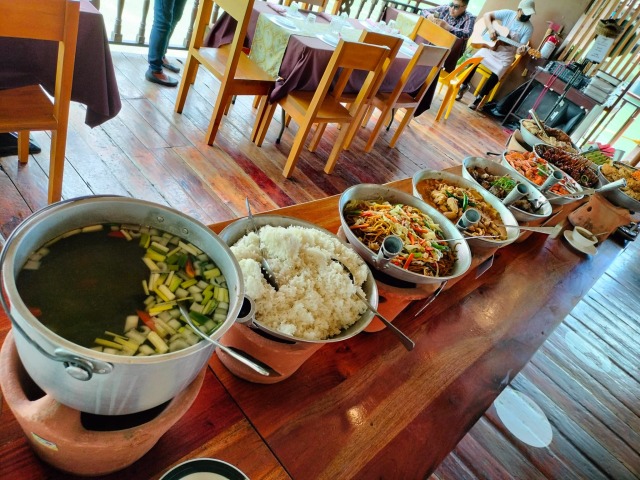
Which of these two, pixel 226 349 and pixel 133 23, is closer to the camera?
pixel 226 349

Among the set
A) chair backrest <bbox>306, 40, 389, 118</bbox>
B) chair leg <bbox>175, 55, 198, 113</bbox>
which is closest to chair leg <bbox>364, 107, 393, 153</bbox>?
chair backrest <bbox>306, 40, 389, 118</bbox>

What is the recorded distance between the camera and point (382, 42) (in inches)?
130

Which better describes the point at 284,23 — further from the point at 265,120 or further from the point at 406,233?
the point at 406,233

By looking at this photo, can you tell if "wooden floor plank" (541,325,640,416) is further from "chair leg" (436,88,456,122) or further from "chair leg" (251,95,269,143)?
"chair leg" (436,88,456,122)

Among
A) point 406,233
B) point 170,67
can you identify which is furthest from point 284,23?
point 406,233

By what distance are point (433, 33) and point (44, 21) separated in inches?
166

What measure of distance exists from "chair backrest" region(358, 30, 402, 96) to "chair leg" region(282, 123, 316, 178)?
31.8 inches

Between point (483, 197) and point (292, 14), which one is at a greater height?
point (292, 14)

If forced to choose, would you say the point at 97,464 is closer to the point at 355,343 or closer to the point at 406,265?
the point at 355,343

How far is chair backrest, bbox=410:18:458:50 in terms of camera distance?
4.54 metres

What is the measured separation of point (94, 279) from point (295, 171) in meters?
2.79

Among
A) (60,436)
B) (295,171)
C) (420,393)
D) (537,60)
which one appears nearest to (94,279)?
(60,436)

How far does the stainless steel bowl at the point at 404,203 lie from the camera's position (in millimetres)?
1301

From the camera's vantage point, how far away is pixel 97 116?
2.26 metres
